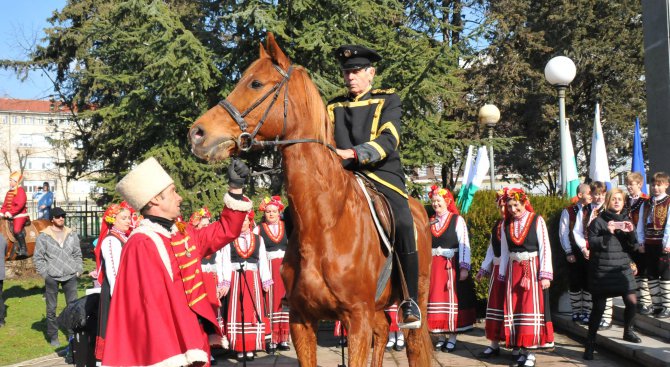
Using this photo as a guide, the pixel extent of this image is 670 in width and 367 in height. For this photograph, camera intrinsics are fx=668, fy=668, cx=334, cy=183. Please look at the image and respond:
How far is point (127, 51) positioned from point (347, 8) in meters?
5.12

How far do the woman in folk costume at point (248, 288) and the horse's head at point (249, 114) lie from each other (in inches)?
218

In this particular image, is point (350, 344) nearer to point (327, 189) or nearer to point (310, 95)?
point (327, 189)

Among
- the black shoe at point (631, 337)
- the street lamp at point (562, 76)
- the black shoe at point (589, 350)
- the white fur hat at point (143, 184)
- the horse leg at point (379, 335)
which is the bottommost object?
the black shoe at point (589, 350)

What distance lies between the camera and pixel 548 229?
11180 mm

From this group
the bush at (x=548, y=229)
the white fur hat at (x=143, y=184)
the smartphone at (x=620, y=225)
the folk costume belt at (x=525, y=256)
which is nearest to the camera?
the white fur hat at (x=143, y=184)

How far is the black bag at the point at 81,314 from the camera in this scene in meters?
6.30

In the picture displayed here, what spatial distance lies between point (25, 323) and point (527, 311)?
9456 millimetres

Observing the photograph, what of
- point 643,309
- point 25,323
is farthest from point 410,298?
point 25,323

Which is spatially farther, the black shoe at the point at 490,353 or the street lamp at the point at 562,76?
the street lamp at the point at 562,76

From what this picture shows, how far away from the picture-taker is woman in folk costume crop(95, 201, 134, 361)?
5.75 meters

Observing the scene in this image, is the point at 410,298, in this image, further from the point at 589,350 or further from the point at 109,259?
the point at 589,350

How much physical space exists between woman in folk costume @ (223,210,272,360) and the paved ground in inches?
12.6

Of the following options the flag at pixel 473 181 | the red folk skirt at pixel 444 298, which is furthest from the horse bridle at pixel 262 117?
the flag at pixel 473 181

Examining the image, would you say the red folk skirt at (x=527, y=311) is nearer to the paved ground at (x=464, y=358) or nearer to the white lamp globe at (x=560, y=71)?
the paved ground at (x=464, y=358)
